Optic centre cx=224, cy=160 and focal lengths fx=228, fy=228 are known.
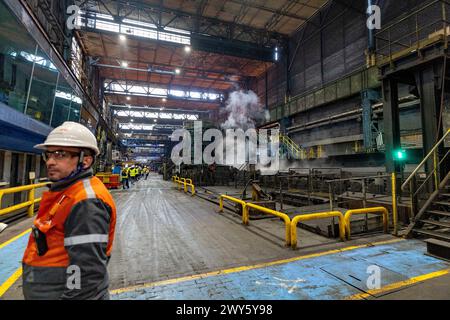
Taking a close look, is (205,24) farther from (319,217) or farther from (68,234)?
(68,234)

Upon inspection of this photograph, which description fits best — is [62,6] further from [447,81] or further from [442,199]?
[442,199]

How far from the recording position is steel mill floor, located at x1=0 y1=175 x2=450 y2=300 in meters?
2.87

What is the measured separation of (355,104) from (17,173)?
60.5ft

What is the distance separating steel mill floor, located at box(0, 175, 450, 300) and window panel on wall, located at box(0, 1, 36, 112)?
11.4ft

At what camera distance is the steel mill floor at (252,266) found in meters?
2.87

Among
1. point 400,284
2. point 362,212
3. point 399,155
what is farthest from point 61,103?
point 399,155

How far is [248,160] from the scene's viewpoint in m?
21.2

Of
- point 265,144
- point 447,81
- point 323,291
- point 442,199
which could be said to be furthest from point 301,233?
point 265,144

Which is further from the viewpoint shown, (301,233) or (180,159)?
(180,159)

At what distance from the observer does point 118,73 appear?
1037 inches

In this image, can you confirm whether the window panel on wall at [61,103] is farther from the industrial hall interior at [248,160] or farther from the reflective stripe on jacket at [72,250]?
the reflective stripe on jacket at [72,250]

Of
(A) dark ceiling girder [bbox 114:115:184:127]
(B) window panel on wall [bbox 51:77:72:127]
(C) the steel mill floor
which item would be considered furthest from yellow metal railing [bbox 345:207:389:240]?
(A) dark ceiling girder [bbox 114:115:184:127]

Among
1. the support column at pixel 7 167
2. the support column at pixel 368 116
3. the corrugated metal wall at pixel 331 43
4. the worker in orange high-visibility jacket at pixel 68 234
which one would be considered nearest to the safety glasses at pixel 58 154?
the worker in orange high-visibility jacket at pixel 68 234

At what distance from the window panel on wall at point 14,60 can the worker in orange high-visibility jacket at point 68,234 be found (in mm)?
6144
